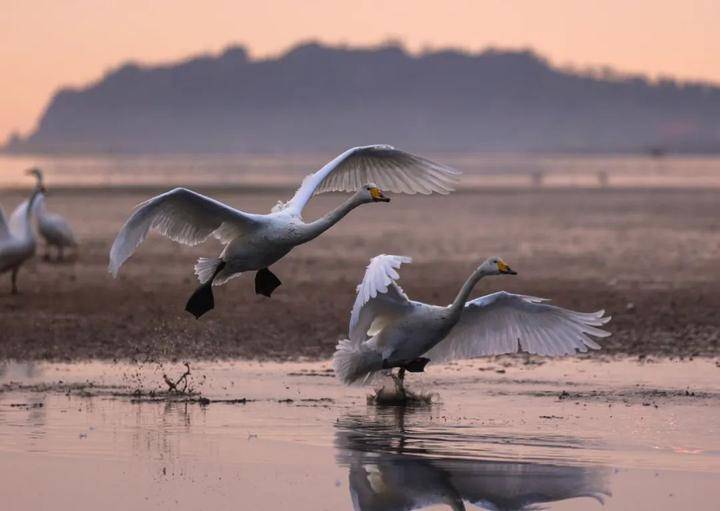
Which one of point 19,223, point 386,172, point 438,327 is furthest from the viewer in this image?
point 19,223

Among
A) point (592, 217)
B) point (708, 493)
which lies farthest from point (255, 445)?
point (592, 217)

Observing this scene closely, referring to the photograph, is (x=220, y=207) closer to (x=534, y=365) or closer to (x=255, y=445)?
(x=255, y=445)

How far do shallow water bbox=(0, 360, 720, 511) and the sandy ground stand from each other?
1650 mm

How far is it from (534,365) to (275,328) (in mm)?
3598

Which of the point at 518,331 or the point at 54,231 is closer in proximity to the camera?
the point at 518,331

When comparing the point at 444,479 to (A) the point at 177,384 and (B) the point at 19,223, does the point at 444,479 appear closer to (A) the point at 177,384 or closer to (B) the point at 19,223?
(A) the point at 177,384

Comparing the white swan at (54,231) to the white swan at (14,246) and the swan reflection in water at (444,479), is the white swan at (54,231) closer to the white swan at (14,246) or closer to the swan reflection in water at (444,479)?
the white swan at (14,246)

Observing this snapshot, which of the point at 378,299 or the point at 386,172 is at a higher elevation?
the point at 386,172

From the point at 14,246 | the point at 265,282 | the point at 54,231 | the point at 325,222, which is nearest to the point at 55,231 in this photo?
the point at 54,231

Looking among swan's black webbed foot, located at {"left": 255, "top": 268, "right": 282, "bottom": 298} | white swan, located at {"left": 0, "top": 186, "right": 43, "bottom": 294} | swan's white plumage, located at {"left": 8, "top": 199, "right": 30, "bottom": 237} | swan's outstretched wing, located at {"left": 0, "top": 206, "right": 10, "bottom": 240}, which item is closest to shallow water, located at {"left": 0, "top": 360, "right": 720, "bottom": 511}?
swan's black webbed foot, located at {"left": 255, "top": 268, "right": 282, "bottom": 298}

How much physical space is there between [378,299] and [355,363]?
0.52 meters

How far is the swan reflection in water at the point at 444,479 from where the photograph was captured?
9531 mm

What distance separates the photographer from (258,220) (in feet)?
43.9

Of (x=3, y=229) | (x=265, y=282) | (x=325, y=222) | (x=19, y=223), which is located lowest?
(x=265, y=282)
